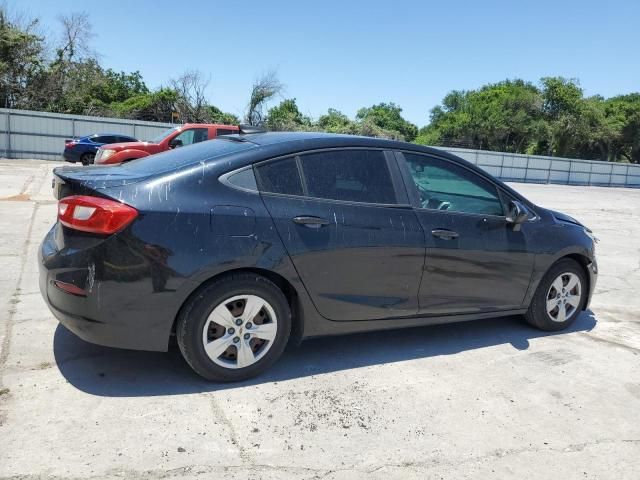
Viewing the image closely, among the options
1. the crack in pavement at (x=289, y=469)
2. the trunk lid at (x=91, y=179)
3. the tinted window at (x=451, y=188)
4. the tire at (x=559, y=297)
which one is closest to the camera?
the crack in pavement at (x=289, y=469)

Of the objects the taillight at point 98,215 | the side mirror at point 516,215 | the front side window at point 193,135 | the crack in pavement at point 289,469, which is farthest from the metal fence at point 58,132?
the crack in pavement at point 289,469

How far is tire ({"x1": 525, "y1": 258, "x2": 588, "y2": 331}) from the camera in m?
4.76

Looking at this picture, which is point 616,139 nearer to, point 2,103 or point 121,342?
point 2,103

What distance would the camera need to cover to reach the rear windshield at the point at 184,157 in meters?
3.51

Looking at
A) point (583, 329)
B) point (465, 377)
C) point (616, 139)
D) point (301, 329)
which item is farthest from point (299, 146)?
point (616, 139)

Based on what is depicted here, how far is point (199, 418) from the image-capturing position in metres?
3.08

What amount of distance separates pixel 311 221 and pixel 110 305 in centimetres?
133

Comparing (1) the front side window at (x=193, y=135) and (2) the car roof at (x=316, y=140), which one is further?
(1) the front side window at (x=193, y=135)

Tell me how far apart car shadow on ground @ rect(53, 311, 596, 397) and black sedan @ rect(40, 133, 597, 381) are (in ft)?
0.87

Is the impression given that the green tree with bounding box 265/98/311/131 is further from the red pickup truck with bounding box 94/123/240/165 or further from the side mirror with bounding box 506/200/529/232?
the side mirror with bounding box 506/200/529/232

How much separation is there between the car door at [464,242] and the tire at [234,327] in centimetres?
119

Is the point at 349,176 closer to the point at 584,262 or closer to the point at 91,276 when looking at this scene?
the point at 91,276

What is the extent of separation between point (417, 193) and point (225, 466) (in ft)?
7.72

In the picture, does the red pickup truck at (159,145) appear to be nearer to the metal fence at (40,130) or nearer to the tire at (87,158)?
the tire at (87,158)
